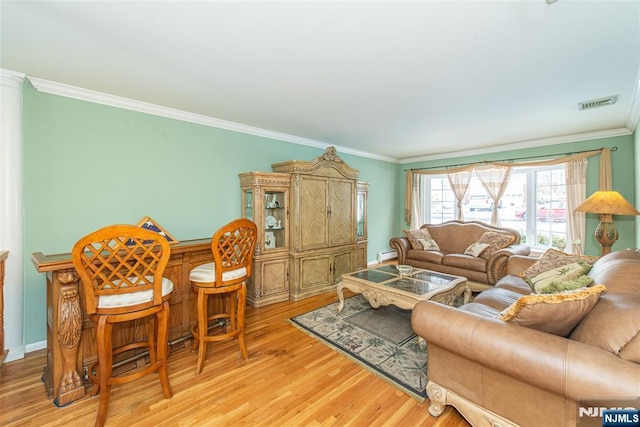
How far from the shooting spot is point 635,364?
1.05m

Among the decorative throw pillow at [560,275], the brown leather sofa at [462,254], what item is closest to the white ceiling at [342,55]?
the decorative throw pillow at [560,275]

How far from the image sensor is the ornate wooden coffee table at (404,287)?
2.56m

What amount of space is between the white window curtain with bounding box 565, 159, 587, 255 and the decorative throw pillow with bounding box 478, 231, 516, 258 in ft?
2.86

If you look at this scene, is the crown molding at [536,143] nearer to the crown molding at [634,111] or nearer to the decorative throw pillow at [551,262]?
the crown molding at [634,111]

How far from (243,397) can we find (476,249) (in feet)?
13.5

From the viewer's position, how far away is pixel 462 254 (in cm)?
459

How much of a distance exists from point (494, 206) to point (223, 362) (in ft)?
17.3

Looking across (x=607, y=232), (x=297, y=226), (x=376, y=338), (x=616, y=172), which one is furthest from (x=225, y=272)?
(x=616, y=172)

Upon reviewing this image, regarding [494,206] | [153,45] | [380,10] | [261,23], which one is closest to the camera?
[380,10]

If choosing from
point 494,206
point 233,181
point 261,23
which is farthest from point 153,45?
point 494,206

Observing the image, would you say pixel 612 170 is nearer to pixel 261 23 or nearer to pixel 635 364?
pixel 635 364

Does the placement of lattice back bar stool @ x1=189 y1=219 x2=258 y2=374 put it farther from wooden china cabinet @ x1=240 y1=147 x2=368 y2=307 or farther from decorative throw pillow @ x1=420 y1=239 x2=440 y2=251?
decorative throw pillow @ x1=420 y1=239 x2=440 y2=251

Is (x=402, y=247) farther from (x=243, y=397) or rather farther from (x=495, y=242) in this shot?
(x=243, y=397)

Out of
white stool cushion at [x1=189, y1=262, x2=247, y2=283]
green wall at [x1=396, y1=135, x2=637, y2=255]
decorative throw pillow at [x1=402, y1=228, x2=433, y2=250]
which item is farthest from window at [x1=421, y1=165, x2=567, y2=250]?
white stool cushion at [x1=189, y1=262, x2=247, y2=283]
